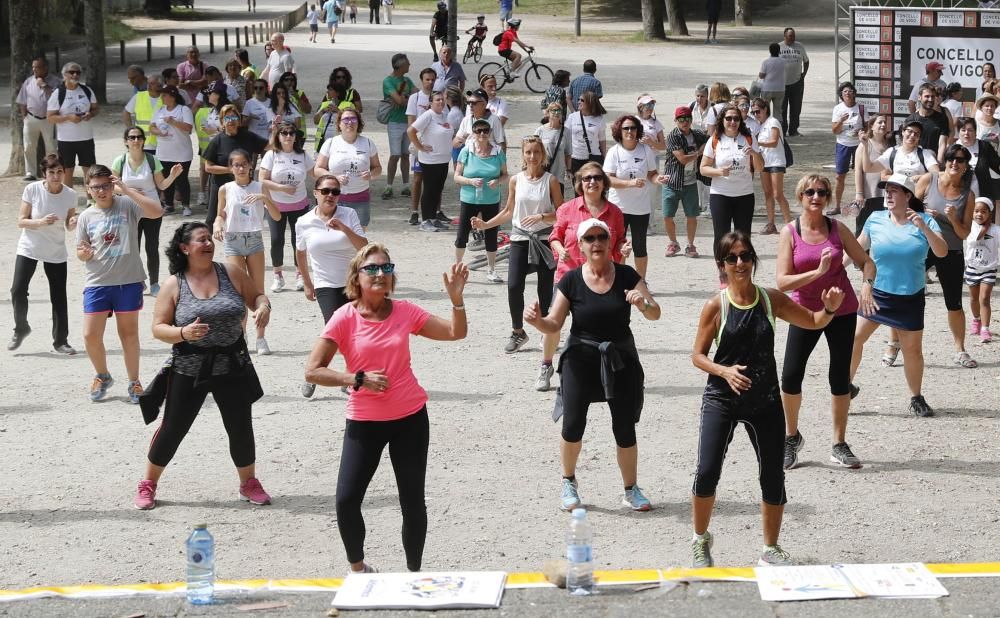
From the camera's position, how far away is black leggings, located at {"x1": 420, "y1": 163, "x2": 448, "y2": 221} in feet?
55.4

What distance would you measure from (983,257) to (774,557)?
5889 mm

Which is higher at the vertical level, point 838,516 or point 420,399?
point 420,399

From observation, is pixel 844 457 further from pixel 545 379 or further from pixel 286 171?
pixel 286 171

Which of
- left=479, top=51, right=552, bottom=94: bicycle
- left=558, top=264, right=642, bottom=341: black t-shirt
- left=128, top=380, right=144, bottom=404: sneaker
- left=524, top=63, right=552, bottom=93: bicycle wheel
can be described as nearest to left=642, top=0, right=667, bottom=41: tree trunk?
left=479, top=51, right=552, bottom=94: bicycle

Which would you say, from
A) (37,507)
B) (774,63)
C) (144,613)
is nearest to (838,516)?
(144,613)

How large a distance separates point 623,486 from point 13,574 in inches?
138

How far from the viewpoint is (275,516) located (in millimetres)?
8227

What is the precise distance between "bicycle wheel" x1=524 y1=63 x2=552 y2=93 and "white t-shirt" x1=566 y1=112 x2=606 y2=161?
1518 centimetres

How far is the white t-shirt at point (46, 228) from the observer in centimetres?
1185

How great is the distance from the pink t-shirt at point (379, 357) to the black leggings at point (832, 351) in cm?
281

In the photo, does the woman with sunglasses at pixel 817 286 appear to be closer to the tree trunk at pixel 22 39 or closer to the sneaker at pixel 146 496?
the sneaker at pixel 146 496

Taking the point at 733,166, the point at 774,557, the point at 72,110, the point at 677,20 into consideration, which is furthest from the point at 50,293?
the point at 677,20

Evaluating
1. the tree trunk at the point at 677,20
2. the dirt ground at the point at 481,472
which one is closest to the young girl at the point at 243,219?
the dirt ground at the point at 481,472

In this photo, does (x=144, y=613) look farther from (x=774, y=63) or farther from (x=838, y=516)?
(x=774, y=63)
